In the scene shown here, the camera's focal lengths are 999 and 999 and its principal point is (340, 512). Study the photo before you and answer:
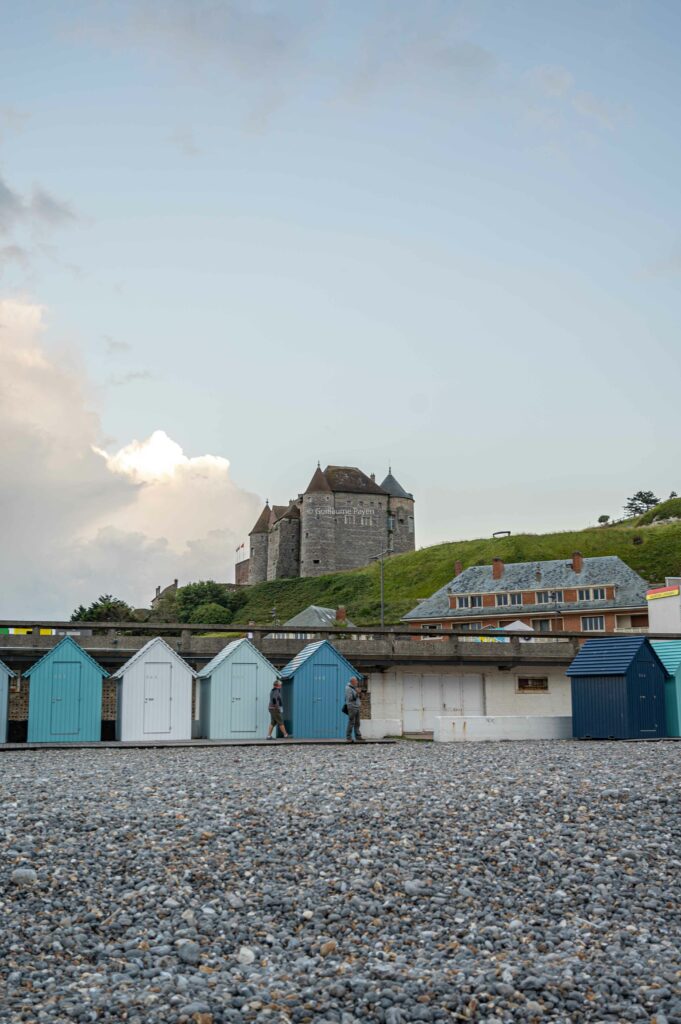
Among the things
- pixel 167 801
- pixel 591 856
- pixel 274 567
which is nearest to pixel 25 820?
pixel 167 801

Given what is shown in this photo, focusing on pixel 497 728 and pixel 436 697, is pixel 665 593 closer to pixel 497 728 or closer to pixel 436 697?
pixel 436 697

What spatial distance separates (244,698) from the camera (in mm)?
31906

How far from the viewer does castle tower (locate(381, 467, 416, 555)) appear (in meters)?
155

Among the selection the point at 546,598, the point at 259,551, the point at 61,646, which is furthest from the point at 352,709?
the point at 259,551

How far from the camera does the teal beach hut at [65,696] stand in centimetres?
2962

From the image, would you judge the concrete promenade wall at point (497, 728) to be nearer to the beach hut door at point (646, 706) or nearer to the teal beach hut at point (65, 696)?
the beach hut door at point (646, 706)

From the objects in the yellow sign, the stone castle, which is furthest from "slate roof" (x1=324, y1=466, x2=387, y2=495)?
the yellow sign

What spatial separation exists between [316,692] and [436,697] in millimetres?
7137

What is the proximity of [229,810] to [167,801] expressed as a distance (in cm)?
123

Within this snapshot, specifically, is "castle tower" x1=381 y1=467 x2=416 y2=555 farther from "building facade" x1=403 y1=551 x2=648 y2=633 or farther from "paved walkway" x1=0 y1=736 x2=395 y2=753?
"paved walkway" x1=0 y1=736 x2=395 y2=753

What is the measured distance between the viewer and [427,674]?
3762 cm

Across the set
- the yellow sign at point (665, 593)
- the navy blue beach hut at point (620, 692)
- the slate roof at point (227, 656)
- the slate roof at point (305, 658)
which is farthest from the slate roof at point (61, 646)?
the yellow sign at point (665, 593)

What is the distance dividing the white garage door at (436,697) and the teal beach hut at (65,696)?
39.6ft

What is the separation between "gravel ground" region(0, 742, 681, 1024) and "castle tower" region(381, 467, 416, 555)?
446 ft
